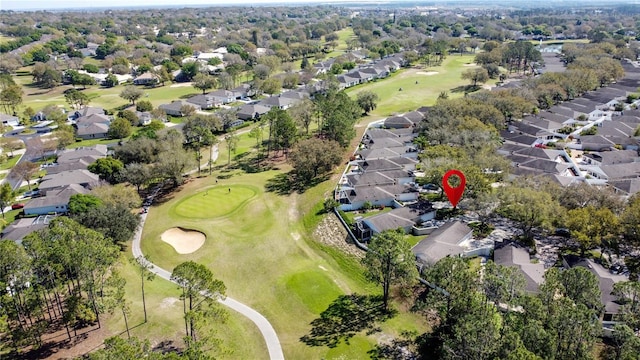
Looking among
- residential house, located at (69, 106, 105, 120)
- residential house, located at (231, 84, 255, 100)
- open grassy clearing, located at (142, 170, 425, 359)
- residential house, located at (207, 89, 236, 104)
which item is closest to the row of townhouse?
open grassy clearing, located at (142, 170, 425, 359)

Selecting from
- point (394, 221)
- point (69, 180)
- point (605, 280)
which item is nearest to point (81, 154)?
point (69, 180)

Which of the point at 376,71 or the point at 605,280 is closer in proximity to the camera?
the point at 605,280

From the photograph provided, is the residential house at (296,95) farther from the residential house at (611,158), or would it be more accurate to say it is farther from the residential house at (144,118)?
the residential house at (611,158)

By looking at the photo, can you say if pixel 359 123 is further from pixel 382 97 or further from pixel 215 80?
pixel 215 80

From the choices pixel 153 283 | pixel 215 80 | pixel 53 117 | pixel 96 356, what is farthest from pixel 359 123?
pixel 96 356

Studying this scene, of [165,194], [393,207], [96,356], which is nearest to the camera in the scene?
[96,356]

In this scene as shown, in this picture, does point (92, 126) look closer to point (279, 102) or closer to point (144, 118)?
point (144, 118)
